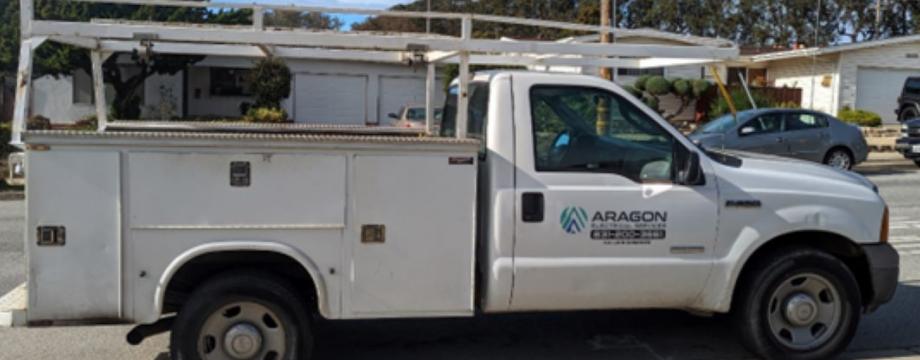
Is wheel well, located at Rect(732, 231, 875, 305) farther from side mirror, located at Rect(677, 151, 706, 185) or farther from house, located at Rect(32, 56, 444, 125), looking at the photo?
house, located at Rect(32, 56, 444, 125)

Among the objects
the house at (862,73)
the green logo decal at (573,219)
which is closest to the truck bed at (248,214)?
the green logo decal at (573,219)

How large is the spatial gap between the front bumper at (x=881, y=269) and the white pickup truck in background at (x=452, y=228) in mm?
16

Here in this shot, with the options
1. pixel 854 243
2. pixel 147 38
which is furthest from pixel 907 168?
pixel 147 38

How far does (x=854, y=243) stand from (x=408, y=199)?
285cm

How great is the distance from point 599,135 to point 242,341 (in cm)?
235

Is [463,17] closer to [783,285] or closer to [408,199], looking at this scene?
[408,199]

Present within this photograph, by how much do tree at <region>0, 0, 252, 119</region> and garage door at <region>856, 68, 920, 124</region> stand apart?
863 inches

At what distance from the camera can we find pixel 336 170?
4.74 meters

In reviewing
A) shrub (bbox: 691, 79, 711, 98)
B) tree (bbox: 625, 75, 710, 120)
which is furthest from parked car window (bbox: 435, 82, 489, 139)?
shrub (bbox: 691, 79, 711, 98)

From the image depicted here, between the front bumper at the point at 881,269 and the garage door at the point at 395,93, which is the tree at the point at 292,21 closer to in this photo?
the front bumper at the point at 881,269

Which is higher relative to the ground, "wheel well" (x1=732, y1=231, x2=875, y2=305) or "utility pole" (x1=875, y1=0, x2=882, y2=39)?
"utility pole" (x1=875, y1=0, x2=882, y2=39)

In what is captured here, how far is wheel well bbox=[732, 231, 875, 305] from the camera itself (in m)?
5.47

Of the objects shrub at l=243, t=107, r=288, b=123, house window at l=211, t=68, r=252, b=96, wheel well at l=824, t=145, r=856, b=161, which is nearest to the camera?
wheel well at l=824, t=145, r=856, b=161

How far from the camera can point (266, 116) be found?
2680 centimetres
